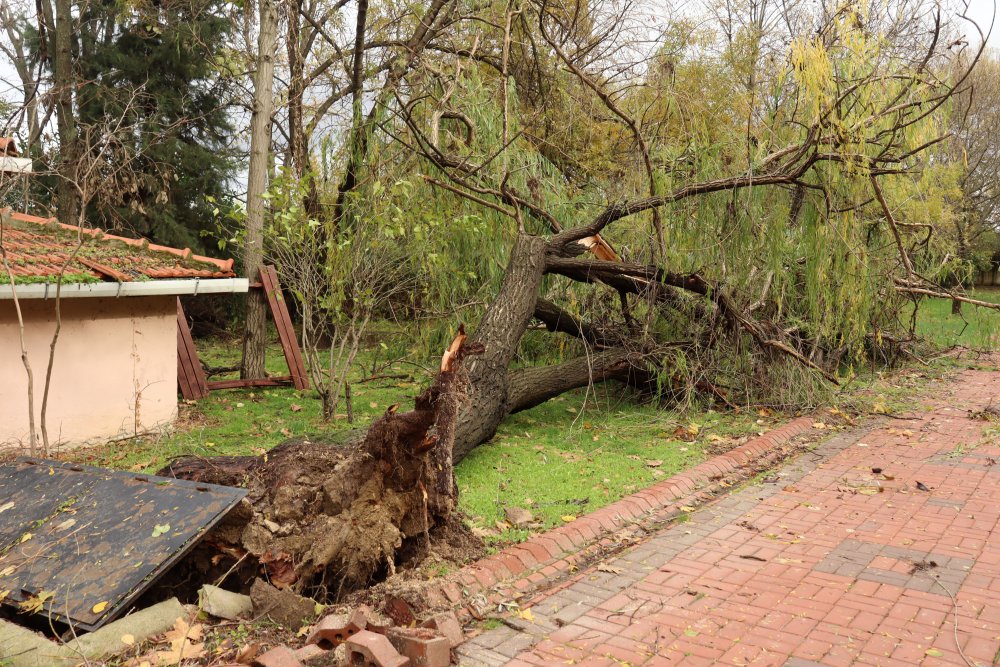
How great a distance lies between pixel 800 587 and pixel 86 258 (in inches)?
304

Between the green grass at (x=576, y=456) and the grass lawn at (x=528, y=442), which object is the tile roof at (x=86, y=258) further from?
the green grass at (x=576, y=456)

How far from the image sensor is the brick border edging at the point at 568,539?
16.3ft

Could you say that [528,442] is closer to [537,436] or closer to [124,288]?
[537,436]

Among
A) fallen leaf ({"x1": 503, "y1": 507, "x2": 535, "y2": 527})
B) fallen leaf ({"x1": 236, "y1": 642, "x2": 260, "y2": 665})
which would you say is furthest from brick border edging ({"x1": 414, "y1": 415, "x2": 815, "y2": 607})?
fallen leaf ({"x1": 236, "y1": 642, "x2": 260, "y2": 665})

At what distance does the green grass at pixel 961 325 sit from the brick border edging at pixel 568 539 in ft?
15.6

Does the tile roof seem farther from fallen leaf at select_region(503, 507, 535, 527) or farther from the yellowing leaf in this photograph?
fallen leaf at select_region(503, 507, 535, 527)

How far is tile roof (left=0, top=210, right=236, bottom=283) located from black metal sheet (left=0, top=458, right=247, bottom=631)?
3.38 metres

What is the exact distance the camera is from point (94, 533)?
4.58m

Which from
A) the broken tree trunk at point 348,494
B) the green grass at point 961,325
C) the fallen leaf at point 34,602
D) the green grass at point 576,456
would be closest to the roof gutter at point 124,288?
the broken tree trunk at point 348,494

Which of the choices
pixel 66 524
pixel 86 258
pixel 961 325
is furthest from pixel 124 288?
pixel 961 325

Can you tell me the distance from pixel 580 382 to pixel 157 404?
485cm

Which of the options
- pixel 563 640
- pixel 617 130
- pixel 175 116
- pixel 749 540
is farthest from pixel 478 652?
pixel 175 116

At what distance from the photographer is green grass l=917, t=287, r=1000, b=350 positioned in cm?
1077

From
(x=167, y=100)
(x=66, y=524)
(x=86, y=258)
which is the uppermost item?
(x=167, y=100)
